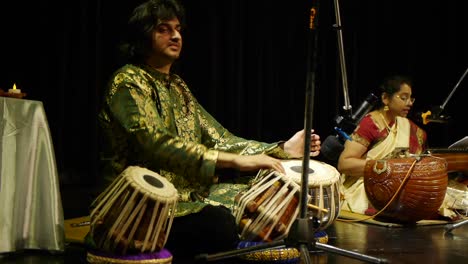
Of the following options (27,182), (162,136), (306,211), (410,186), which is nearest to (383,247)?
(410,186)

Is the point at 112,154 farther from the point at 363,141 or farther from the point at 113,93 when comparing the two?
the point at 363,141

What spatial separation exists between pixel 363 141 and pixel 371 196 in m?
0.59

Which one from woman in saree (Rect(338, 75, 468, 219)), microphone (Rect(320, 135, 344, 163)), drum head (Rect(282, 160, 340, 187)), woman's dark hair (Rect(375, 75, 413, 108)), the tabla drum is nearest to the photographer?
drum head (Rect(282, 160, 340, 187))

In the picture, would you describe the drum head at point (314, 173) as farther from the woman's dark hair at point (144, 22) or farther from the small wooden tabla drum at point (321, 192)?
the woman's dark hair at point (144, 22)

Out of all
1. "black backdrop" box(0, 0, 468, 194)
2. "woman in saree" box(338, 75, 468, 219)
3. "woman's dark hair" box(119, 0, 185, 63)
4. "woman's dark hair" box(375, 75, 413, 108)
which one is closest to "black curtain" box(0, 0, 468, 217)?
"black backdrop" box(0, 0, 468, 194)

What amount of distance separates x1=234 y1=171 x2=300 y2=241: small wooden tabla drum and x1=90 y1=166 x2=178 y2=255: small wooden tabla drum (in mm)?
368

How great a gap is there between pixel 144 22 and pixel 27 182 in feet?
3.06

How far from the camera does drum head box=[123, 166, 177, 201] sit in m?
2.08

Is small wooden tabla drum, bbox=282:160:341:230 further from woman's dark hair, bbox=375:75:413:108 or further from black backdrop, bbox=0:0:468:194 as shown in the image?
woman's dark hair, bbox=375:75:413:108

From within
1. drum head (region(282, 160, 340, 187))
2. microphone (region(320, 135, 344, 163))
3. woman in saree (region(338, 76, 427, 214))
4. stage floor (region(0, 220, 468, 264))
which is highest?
microphone (region(320, 135, 344, 163))

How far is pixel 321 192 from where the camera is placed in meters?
2.60

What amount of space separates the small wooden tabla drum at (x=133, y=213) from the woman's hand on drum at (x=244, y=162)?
0.78 ft

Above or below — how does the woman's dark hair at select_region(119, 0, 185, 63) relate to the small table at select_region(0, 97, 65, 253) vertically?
above

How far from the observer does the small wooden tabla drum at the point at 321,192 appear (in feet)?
8.50
